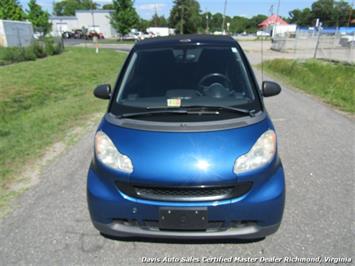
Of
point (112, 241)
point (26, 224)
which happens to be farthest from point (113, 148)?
point (26, 224)

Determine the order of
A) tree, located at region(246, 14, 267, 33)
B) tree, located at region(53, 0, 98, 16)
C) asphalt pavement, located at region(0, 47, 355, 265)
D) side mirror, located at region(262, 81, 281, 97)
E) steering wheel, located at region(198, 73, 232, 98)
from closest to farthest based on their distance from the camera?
1. asphalt pavement, located at region(0, 47, 355, 265)
2. steering wheel, located at region(198, 73, 232, 98)
3. side mirror, located at region(262, 81, 281, 97)
4. tree, located at region(246, 14, 267, 33)
5. tree, located at region(53, 0, 98, 16)

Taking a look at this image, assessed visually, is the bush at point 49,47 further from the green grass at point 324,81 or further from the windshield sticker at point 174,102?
the windshield sticker at point 174,102

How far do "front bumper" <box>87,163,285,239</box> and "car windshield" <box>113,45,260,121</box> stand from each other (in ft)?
2.55

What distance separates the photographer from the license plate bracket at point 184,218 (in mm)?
2475

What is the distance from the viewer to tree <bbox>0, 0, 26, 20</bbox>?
42325 mm

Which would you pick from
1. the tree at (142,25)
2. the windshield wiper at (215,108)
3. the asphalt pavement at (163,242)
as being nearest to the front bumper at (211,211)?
the asphalt pavement at (163,242)

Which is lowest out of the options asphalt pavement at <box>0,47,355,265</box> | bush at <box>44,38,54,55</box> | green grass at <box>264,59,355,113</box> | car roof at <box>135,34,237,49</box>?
bush at <box>44,38,54,55</box>

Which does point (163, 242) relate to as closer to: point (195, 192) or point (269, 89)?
point (195, 192)

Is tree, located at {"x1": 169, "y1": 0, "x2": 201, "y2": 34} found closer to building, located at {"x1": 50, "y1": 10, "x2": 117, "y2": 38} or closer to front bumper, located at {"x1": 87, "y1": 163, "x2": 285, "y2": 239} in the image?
building, located at {"x1": 50, "y1": 10, "x2": 117, "y2": 38}

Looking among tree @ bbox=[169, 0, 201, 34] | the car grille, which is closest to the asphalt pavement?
the car grille

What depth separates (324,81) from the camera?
40.6ft

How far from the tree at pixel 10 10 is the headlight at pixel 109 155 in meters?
46.5

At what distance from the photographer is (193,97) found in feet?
10.6

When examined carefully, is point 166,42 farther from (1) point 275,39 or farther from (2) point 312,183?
(1) point 275,39
